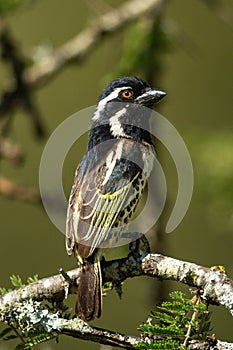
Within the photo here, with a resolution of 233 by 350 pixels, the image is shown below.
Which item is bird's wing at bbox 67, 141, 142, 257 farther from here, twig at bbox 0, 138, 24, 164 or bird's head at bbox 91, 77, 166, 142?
twig at bbox 0, 138, 24, 164

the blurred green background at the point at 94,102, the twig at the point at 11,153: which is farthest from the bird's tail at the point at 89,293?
the blurred green background at the point at 94,102

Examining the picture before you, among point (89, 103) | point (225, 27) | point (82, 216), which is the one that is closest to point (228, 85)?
point (225, 27)

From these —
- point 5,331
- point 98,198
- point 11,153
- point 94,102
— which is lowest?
point 5,331

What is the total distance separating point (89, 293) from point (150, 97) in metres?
1.37

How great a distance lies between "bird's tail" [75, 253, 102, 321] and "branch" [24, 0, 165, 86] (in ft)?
7.27

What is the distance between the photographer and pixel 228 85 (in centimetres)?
978

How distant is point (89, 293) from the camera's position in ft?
13.8

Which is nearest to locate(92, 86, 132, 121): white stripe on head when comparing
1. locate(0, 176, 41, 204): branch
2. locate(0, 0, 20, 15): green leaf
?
locate(0, 176, 41, 204): branch

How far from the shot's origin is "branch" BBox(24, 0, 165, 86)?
6234 millimetres

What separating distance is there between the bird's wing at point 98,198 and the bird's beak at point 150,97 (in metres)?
0.43

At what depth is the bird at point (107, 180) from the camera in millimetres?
4346

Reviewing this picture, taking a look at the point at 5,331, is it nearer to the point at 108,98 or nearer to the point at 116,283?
the point at 116,283

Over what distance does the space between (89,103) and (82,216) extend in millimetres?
5257

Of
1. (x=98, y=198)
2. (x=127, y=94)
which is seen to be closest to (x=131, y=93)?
(x=127, y=94)
